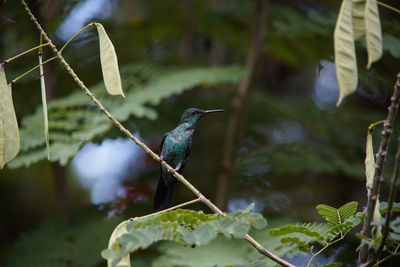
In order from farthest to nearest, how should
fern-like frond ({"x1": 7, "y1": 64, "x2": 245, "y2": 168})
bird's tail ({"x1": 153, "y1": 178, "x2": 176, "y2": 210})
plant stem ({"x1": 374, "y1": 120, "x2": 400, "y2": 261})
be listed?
fern-like frond ({"x1": 7, "y1": 64, "x2": 245, "y2": 168}) < bird's tail ({"x1": 153, "y1": 178, "x2": 176, "y2": 210}) < plant stem ({"x1": 374, "y1": 120, "x2": 400, "y2": 261})

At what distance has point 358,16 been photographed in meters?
1.83

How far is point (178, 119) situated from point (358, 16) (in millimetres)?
3732

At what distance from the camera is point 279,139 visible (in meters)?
6.33

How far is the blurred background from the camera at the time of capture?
14.6 feet

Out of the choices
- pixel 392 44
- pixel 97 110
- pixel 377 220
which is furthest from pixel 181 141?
pixel 392 44

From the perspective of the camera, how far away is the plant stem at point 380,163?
168 centimetres

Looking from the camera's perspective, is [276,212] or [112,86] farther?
[276,212]

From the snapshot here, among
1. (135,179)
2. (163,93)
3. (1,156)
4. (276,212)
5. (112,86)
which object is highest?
(112,86)

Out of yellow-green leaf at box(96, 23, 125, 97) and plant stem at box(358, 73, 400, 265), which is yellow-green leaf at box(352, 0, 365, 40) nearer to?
plant stem at box(358, 73, 400, 265)

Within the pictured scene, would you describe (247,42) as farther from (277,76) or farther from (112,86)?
(112,86)

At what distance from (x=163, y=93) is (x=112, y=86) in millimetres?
2535

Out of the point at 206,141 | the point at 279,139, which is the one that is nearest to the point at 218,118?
the point at 206,141

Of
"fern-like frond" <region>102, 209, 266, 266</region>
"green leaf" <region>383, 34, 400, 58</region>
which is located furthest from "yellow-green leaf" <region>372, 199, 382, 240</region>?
"green leaf" <region>383, 34, 400, 58</region>

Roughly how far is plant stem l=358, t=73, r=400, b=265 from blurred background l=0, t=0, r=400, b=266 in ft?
5.76
